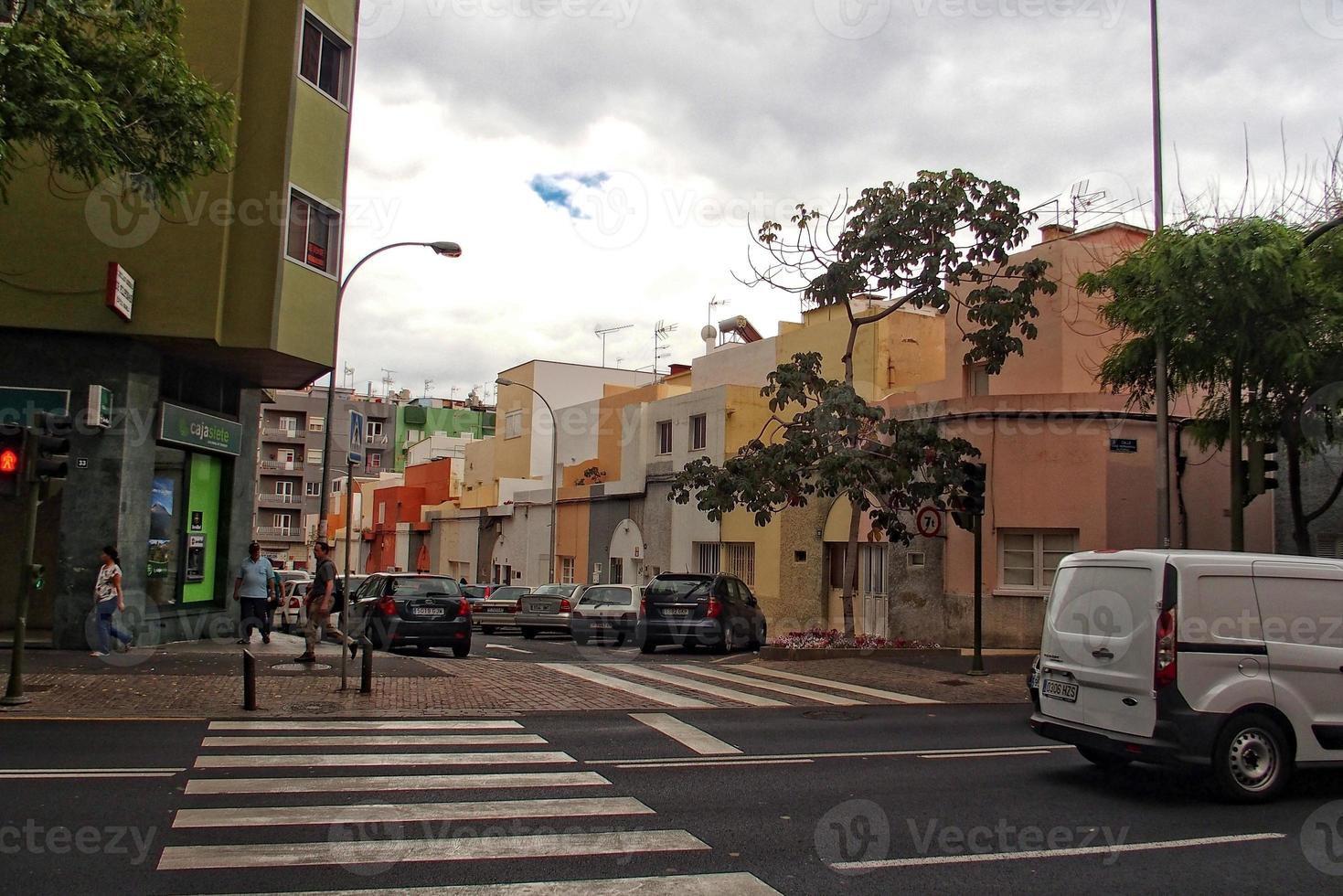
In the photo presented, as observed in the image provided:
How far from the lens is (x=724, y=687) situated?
1490 centimetres

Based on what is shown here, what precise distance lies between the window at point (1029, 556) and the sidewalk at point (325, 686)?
384 centimetres

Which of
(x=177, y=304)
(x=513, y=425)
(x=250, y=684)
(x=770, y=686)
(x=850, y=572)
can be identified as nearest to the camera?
(x=250, y=684)

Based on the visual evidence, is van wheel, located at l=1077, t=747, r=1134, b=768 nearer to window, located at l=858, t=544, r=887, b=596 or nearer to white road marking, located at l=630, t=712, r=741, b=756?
white road marking, located at l=630, t=712, r=741, b=756

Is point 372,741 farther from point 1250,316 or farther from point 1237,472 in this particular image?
point 1250,316

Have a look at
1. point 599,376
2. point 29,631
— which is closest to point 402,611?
point 29,631

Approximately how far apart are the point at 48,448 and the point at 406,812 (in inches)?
285

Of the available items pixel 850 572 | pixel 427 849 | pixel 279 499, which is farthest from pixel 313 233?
pixel 279 499

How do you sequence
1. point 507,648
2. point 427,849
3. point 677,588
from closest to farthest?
point 427,849 → point 677,588 → point 507,648

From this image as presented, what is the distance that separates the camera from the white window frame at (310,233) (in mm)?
17922

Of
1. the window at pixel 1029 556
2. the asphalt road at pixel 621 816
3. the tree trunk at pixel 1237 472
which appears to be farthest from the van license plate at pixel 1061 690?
the window at pixel 1029 556

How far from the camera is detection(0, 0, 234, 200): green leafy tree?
31.6 ft

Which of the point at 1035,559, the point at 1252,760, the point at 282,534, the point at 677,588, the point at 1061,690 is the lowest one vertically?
the point at 1252,760

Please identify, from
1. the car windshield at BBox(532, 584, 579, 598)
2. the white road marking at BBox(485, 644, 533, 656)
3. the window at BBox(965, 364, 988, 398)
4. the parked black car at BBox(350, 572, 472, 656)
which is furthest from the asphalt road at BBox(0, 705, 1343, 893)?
the car windshield at BBox(532, 584, 579, 598)

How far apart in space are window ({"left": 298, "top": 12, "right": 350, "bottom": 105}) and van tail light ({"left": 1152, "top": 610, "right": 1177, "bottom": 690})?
16017 millimetres
